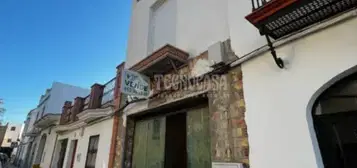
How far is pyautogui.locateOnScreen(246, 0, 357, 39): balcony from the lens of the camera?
1997 millimetres

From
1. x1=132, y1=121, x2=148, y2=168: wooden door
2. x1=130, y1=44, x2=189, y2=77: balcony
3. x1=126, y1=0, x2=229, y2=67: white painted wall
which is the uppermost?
x1=126, y1=0, x2=229, y2=67: white painted wall

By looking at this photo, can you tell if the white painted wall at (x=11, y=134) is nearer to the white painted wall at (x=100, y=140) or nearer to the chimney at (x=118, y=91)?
the white painted wall at (x=100, y=140)

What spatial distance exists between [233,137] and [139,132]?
2961mm

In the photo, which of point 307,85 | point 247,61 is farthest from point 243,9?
point 307,85

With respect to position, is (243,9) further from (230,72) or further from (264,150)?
(264,150)

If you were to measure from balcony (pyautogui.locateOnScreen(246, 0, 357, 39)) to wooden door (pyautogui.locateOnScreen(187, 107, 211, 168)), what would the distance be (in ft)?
6.10

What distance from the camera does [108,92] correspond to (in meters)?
7.34

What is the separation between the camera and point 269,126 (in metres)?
2.40

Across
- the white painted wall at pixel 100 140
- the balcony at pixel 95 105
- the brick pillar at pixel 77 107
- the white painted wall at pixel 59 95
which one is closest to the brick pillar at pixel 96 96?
the balcony at pixel 95 105

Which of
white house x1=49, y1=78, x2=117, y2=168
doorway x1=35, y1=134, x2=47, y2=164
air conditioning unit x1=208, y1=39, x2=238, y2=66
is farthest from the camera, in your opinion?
doorway x1=35, y1=134, x2=47, y2=164

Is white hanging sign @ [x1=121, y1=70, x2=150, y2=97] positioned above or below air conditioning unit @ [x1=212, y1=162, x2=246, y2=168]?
above

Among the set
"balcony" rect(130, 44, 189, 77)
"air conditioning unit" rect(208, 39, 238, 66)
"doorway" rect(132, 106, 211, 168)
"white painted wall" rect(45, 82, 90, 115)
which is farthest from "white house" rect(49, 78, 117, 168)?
"white painted wall" rect(45, 82, 90, 115)

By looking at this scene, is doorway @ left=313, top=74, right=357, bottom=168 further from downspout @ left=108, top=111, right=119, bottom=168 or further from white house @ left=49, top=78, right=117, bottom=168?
white house @ left=49, top=78, right=117, bottom=168

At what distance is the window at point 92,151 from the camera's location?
6716mm
